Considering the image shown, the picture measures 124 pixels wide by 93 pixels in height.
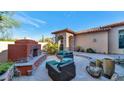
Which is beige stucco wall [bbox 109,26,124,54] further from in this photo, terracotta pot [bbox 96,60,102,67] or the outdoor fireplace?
the outdoor fireplace

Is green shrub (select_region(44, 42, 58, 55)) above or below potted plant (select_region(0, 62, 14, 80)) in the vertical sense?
above

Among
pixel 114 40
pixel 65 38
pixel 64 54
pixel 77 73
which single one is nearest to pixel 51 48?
pixel 64 54

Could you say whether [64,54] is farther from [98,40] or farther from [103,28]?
[103,28]

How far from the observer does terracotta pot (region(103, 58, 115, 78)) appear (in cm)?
369

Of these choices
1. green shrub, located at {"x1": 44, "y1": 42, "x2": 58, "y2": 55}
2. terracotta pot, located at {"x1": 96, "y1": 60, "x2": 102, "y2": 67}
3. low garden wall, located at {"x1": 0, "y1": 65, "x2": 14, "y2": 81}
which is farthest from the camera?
green shrub, located at {"x1": 44, "y1": 42, "x2": 58, "y2": 55}

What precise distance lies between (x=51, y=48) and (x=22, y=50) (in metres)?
0.64

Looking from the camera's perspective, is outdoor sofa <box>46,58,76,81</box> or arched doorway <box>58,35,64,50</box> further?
arched doorway <box>58,35,64,50</box>

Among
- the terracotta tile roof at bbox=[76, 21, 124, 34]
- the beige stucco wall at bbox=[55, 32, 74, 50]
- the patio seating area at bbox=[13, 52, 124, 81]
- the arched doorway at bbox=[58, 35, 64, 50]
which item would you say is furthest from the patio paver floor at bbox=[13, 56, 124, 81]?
the terracotta tile roof at bbox=[76, 21, 124, 34]

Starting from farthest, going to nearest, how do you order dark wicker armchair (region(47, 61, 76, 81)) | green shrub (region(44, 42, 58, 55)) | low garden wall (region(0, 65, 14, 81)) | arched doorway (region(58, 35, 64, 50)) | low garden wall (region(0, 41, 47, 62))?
arched doorway (region(58, 35, 64, 50)) → green shrub (region(44, 42, 58, 55)) → low garden wall (region(0, 41, 47, 62)) → dark wicker armchair (region(47, 61, 76, 81)) → low garden wall (region(0, 65, 14, 81))

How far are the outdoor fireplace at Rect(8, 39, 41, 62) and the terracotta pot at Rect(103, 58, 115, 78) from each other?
1.54 m

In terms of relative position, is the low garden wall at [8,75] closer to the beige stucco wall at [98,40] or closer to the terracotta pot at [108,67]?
the beige stucco wall at [98,40]
